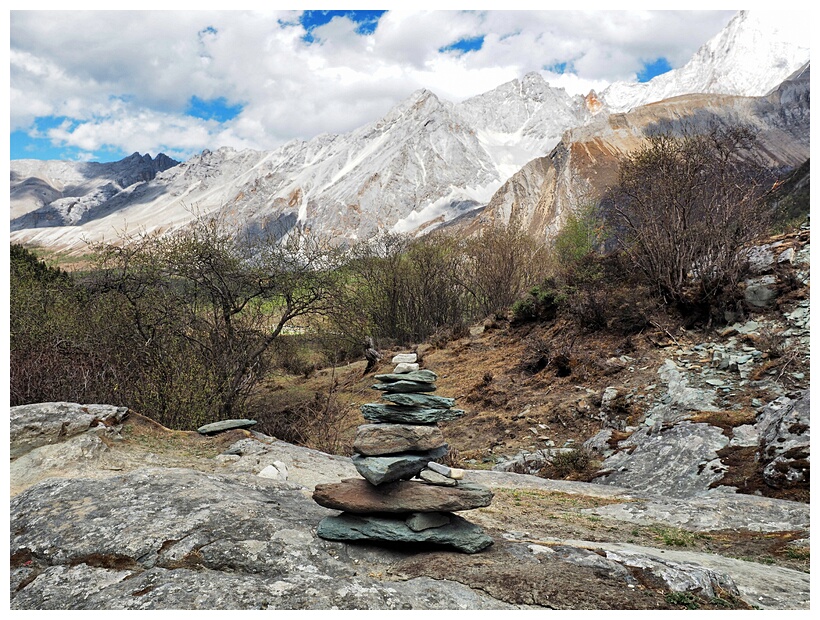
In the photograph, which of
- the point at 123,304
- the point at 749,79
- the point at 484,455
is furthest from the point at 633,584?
the point at 749,79

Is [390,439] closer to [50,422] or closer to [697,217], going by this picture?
[50,422]

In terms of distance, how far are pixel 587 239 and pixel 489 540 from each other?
96.8ft

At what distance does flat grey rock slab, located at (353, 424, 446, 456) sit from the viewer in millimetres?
4387

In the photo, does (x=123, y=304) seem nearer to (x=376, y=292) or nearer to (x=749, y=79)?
(x=376, y=292)

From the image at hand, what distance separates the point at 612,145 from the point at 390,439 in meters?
83.0

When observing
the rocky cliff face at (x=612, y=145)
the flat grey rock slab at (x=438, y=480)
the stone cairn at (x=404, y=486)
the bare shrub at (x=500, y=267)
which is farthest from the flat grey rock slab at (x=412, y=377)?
the rocky cliff face at (x=612, y=145)

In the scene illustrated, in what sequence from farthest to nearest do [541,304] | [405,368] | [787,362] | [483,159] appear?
1. [483,159]
2. [541,304]
3. [787,362]
4. [405,368]

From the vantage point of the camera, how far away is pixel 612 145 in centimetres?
7850

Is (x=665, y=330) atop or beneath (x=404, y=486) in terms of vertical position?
atop

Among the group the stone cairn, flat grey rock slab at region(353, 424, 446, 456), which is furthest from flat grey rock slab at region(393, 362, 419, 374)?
flat grey rock slab at region(353, 424, 446, 456)

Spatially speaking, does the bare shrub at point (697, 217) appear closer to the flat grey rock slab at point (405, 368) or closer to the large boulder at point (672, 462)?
the large boulder at point (672, 462)

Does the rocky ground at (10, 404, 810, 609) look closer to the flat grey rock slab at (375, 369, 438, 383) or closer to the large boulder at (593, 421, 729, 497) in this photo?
the large boulder at (593, 421, 729, 497)

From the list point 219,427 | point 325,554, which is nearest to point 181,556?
point 325,554

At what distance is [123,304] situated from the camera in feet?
35.8
